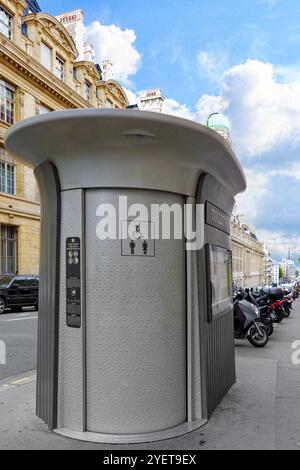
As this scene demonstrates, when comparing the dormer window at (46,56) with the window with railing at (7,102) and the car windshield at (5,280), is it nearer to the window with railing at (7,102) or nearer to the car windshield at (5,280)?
the window with railing at (7,102)

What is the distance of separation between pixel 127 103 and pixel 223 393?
141 feet

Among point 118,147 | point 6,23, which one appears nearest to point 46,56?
point 6,23

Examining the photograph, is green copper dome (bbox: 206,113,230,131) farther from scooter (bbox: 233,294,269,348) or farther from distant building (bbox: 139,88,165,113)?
scooter (bbox: 233,294,269,348)

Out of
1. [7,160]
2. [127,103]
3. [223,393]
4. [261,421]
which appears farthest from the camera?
[127,103]

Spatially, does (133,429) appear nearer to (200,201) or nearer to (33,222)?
(200,201)

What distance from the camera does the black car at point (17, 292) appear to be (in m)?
17.4

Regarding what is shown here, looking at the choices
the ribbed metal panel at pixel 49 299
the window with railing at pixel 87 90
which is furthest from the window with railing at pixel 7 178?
the ribbed metal panel at pixel 49 299

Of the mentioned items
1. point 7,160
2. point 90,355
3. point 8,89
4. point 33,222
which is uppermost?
point 8,89

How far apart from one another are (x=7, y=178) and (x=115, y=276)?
24392 millimetres

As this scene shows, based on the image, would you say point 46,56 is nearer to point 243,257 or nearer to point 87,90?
point 87,90

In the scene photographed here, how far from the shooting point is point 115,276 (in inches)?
151

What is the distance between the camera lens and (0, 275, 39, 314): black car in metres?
17.4

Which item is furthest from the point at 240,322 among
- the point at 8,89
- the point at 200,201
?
the point at 8,89
